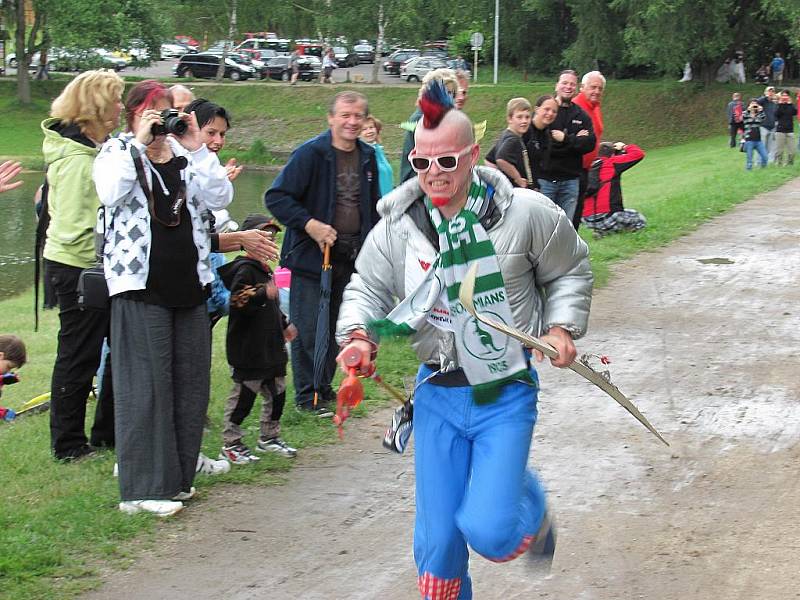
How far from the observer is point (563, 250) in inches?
166

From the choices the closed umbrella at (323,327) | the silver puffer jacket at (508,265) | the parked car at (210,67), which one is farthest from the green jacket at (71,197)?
the parked car at (210,67)

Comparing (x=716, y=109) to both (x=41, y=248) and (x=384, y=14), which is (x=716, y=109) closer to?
(x=384, y=14)

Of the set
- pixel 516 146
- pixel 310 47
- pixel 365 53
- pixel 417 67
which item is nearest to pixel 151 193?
pixel 516 146

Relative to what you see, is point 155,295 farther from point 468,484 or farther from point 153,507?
point 468,484

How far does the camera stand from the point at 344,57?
7125cm

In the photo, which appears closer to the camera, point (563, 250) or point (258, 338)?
point (563, 250)

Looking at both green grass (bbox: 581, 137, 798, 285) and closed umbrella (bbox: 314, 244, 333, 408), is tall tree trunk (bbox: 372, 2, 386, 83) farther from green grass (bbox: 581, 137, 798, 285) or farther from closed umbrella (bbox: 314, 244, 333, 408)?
closed umbrella (bbox: 314, 244, 333, 408)

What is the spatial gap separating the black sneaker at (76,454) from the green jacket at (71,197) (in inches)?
42.3

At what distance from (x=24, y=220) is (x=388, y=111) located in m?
25.2

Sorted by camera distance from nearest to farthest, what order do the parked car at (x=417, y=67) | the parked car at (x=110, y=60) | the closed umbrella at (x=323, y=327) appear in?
1. the closed umbrella at (x=323, y=327)
2. the parked car at (x=110, y=60)
3. the parked car at (x=417, y=67)

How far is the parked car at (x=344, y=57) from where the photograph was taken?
7081 centimetres

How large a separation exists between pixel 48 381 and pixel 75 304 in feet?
11.7

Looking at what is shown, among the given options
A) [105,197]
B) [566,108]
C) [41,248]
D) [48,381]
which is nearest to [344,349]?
[105,197]

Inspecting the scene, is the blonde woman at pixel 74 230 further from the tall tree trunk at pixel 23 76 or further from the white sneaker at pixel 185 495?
the tall tree trunk at pixel 23 76
